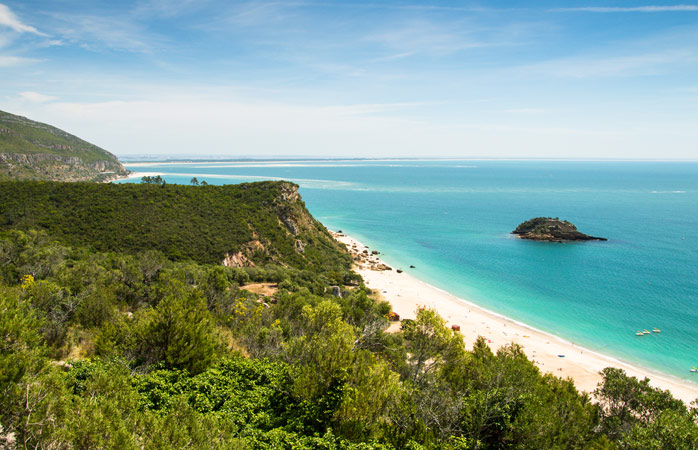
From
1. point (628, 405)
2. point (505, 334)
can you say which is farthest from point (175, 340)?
point (505, 334)

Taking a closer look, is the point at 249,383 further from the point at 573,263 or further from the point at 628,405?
the point at 573,263

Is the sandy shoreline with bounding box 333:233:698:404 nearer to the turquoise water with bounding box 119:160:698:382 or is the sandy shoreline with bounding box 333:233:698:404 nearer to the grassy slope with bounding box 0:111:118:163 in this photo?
the turquoise water with bounding box 119:160:698:382

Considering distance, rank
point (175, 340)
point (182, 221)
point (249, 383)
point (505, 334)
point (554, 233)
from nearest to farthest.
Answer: point (249, 383)
point (175, 340)
point (505, 334)
point (182, 221)
point (554, 233)

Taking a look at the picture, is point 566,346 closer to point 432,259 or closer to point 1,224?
point 432,259

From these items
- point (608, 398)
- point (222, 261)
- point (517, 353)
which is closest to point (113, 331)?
point (517, 353)

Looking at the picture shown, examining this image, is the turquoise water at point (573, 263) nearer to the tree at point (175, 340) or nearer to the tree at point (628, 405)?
the tree at point (628, 405)

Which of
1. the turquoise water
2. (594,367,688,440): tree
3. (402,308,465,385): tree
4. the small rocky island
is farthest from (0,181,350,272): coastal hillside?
the small rocky island

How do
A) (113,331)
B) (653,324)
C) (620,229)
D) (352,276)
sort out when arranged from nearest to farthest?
1. (113,331)
2. (653,324)
3. (352,276)
4. (620,229)
